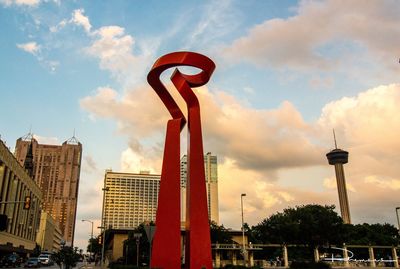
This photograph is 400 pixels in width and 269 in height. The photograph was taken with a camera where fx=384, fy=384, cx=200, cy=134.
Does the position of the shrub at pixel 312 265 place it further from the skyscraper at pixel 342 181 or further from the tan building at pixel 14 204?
the skyscraper at pixel 342 181

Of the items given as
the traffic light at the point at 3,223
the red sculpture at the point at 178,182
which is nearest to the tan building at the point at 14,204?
the red sculpture at the point at 178,182

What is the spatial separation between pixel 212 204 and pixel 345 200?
217 ft

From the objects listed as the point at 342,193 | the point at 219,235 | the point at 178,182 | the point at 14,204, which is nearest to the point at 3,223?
the point at 178,182

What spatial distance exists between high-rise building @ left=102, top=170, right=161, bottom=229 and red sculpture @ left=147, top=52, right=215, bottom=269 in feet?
378

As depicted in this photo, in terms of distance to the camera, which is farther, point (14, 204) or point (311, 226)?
point (14, 204)

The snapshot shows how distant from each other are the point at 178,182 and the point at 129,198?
123m

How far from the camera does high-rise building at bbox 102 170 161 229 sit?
140 metres

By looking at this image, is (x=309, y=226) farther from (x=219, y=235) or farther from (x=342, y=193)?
(x=342, y=193)

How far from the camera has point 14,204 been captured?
203 feet

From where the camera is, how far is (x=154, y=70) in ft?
83.5

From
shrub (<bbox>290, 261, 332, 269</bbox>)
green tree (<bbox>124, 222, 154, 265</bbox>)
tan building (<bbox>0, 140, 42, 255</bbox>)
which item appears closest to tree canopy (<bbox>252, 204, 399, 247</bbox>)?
green tree (<bbox>124, 222, 154, 265</bbox>)

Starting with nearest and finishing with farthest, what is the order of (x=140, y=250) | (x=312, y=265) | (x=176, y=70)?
(x=176, y=70) < (x=312, y=265) < (x=140, y=250)

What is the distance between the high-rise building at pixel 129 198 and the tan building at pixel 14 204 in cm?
5586

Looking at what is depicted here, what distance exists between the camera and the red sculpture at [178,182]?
2322 centimetres
